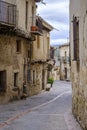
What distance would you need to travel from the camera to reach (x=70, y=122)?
1476 cm

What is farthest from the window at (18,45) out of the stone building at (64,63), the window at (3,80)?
the stone building at (64,63)

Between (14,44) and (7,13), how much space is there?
3.36m

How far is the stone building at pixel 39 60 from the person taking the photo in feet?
107

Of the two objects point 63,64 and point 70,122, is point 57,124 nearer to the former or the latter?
point 70,122

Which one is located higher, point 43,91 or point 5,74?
point 5,74

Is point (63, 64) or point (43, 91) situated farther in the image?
point (63, 64)

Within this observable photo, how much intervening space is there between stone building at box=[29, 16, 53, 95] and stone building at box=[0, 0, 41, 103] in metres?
1.52

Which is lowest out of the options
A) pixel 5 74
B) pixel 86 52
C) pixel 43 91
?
pixel 43 91

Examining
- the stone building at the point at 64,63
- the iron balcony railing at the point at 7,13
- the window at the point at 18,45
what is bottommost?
the stone building at the point at 64,63

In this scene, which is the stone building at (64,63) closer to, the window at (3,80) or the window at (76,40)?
the window at (3,80)

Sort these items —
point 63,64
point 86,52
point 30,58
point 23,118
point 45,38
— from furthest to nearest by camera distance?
point 63,64 < point 45,38 < point 30,58 < point 23,118 < point 86,52

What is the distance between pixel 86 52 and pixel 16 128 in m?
3.82

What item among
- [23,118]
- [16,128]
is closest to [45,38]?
[23,118]

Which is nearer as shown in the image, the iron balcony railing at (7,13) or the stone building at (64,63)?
the iron balcony railing at (7,13)
